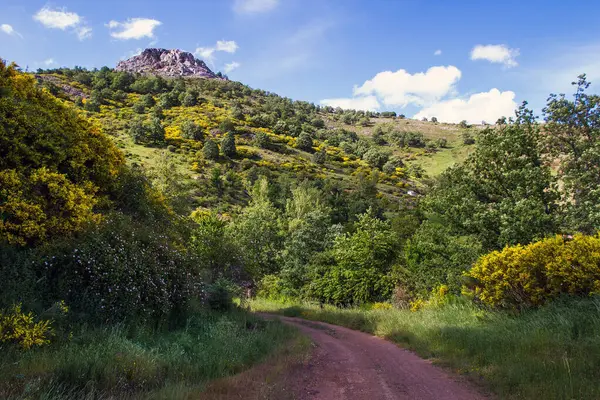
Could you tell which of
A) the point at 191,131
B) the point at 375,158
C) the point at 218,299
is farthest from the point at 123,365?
the point at 375,158

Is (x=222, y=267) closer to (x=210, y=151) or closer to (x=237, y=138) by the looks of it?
(x=210, y=151)

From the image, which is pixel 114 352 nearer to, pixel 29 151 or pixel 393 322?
pixel 29 151

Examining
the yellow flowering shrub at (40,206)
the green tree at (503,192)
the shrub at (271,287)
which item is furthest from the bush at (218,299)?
the shrub at (271,287)

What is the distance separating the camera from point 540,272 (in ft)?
34.3

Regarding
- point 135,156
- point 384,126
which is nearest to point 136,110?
point 135,156

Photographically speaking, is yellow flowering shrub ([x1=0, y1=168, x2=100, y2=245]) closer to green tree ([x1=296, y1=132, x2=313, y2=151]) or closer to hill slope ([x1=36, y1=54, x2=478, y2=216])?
hill slope ([x1=36, y1=54, x2=478, y2=216])

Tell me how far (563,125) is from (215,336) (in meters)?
17.3

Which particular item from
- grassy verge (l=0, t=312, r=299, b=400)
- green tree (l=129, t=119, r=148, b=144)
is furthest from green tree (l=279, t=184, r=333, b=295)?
green tree (l=129, t=119, r=148, b=144)

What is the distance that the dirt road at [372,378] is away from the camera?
6566 mm

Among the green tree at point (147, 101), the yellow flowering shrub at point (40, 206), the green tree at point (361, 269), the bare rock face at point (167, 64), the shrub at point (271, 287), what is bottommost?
the shrub at point (271, 287)

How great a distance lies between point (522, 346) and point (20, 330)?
937 centimetres

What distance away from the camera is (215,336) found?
9500mm

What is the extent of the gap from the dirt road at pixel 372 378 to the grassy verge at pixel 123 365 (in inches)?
59.0

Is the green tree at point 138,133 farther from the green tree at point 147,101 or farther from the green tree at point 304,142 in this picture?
the green tree at point 304,142
